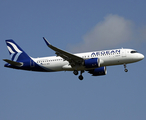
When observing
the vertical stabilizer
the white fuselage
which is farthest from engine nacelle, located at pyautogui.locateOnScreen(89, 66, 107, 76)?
the vertical stabilizer

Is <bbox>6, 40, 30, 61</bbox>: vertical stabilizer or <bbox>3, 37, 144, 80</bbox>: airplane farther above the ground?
<bbox>6, 40, 30, 61</bbox>: vertical stabilizer

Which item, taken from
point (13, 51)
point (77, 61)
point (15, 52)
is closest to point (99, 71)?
point (77, 61)

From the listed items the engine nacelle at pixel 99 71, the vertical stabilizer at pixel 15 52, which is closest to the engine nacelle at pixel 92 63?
the engine nacelle at pixel 99 71

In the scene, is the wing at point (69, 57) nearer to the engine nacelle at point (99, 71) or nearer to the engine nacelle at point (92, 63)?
the engine nacelle at point (92, 63)

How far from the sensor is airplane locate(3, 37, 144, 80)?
5084 cm

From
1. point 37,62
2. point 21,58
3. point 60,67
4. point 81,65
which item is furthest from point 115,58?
point 21,58

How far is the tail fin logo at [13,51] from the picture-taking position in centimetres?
5784

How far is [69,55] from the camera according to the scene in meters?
50.4

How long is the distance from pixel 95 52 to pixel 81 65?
3.32 meters

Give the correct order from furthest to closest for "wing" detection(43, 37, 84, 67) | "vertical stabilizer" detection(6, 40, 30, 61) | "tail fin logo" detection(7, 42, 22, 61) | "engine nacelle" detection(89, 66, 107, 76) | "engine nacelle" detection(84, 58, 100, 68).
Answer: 1. "tail fin logo" detection(7, 42, 22, 61)
2. "vertical stabilizer" detection(6, 40, 30, 61)
3. "engine nacelle" detection(89, 66, 107, 76)
4. "engine nacelle" detection(84, 58, 100, 68)
5. "wing" detection(43, 37, 84, 67)

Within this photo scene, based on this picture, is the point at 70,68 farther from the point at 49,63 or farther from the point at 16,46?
the point at 16,46

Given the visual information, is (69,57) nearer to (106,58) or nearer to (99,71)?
(106,58)

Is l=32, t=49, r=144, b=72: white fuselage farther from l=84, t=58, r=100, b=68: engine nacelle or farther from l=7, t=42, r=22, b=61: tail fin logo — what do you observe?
l=7, t=42, r=22, b=61: tail fin logo

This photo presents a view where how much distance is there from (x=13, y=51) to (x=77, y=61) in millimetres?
14139
